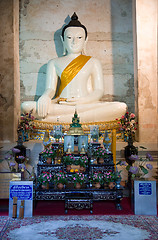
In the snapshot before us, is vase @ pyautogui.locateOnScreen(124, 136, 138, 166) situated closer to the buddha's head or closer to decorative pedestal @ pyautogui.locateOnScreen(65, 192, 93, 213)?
decorative pedestal @ pyautogui.locateOnScreen(65, 192, 93, 213)

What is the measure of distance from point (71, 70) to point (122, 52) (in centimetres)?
139

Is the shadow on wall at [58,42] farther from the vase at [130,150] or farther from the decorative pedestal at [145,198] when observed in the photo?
the decorative pedestal at [145,198]

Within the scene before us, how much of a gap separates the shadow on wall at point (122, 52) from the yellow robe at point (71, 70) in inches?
34.3

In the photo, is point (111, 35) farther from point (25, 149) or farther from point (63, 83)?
point (25, 149)

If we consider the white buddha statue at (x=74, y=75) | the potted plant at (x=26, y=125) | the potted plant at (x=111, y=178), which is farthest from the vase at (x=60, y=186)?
the white buddha statue at (x=74, y=75)

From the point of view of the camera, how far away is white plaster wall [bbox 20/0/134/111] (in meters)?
6.67

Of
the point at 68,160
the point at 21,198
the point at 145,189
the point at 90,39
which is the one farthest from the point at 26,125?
the point at 90,39

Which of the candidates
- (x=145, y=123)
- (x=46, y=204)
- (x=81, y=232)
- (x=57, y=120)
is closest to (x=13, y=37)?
(x=57, y=120)

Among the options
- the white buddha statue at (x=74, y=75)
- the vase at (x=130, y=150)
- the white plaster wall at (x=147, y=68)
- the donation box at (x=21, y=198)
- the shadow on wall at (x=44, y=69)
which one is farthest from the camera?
the shadow on wall at (x=44, y=69)

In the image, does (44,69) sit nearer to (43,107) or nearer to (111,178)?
(43,107)

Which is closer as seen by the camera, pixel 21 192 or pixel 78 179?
pixel 21 192

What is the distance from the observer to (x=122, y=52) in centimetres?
677

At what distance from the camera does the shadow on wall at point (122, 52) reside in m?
6.68

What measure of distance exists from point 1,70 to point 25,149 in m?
1.81
